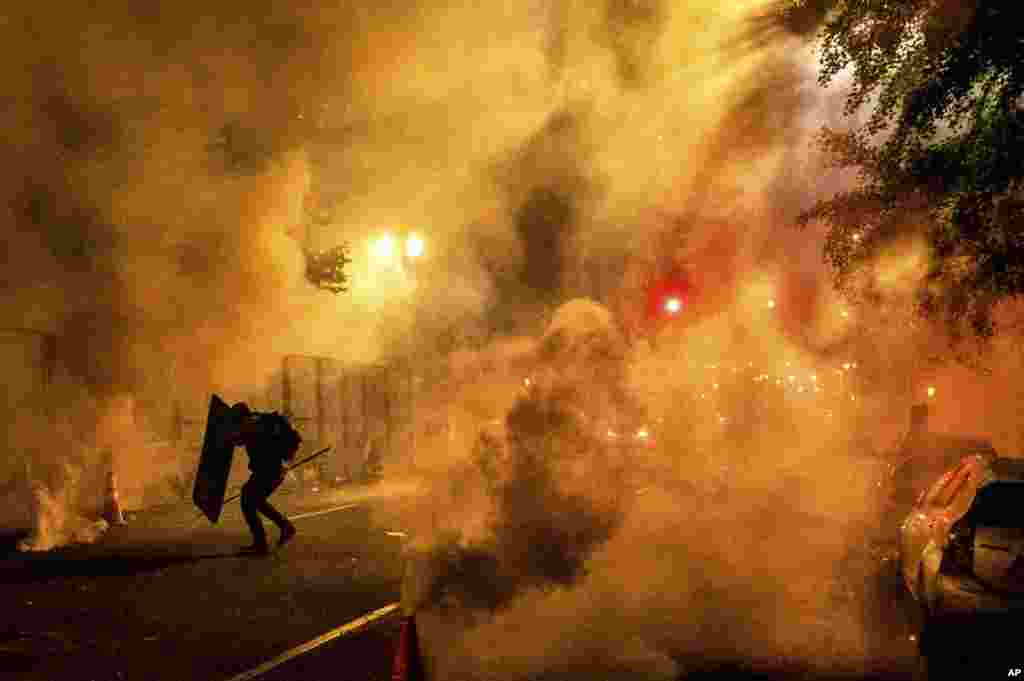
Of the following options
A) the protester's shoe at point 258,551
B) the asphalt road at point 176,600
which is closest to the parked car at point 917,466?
the asphalt road at point 176,600

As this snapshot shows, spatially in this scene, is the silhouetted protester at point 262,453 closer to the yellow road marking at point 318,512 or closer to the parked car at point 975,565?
the yellow road marking at point 318,512

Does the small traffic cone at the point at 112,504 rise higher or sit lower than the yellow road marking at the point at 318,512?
higher

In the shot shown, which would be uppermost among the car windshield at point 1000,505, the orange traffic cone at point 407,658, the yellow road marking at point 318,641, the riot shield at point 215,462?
the riot shield at point 215,462

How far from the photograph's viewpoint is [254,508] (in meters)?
7.96

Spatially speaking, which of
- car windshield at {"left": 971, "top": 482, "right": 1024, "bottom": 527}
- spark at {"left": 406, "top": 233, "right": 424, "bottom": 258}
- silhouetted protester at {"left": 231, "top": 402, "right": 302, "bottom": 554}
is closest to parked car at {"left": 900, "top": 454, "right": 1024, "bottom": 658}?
car windshield at {"left": 971, "top": 482, "right": 1024, "bottom": 527}

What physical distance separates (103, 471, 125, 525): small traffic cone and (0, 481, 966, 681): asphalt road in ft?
2.20

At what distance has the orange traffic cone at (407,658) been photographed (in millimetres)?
3608

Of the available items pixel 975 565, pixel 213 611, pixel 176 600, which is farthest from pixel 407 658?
pixel 975 565

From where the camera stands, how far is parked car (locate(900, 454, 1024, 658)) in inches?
186

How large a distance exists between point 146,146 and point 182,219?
930 mm

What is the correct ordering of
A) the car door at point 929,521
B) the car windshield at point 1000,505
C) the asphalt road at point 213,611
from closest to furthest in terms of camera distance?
1. the asphalt road at point 213,611
2. the car windshield at point 1000,505
3. the car door at point 929,521

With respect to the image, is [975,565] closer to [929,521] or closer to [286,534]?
[929,521]

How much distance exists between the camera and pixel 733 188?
12.5m

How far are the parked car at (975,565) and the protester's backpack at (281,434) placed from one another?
528 cm
